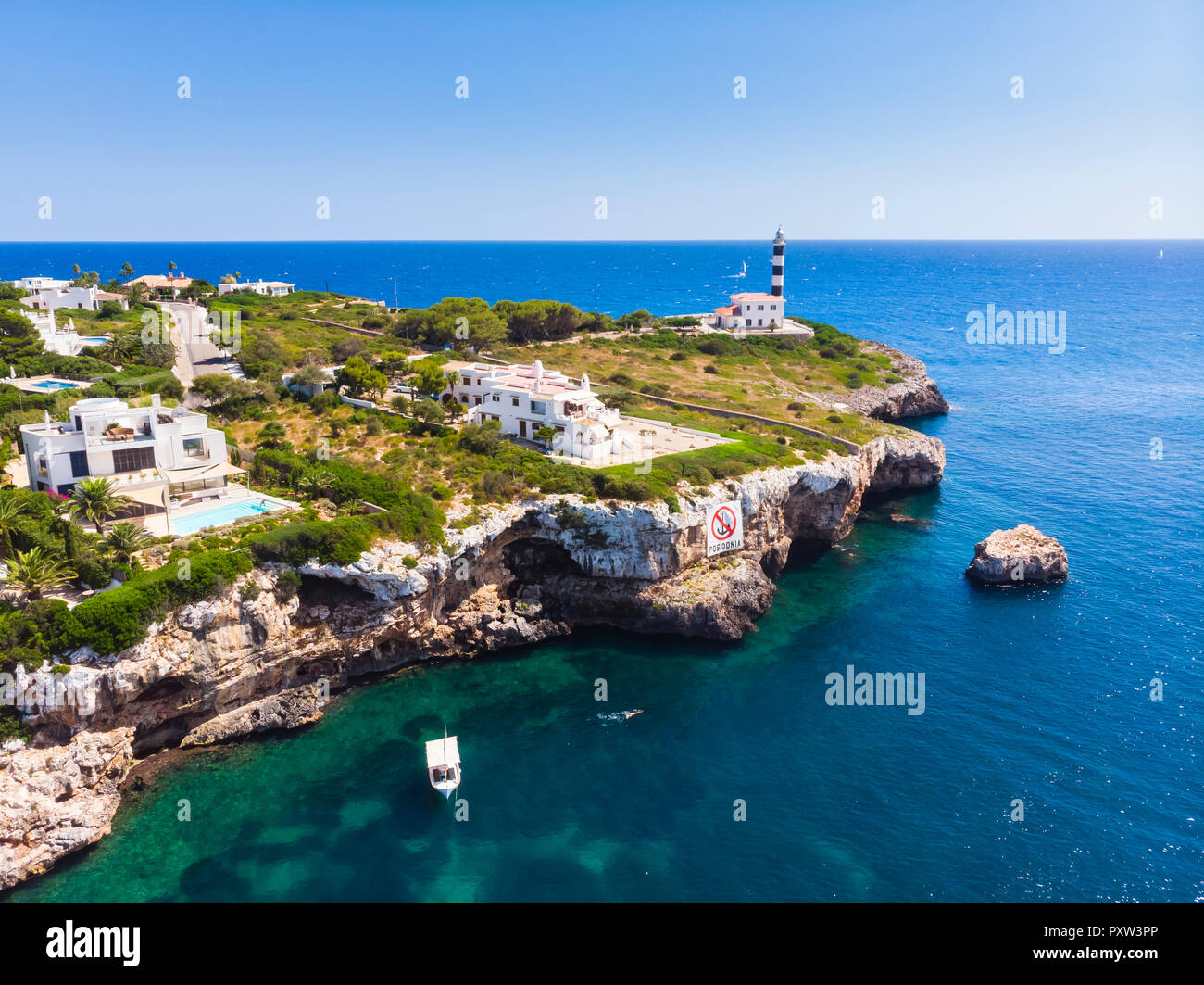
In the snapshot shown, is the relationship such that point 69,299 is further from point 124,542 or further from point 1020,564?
point 1020,564

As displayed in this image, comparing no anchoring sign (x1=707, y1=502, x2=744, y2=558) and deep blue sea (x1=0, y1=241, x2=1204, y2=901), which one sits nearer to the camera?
deep blue sea (x1=0, y1=241, x2=1204, y2=901)

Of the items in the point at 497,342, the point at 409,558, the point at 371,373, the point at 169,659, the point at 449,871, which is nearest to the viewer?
the point at 449,871

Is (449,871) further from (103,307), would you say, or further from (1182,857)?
(103,307)

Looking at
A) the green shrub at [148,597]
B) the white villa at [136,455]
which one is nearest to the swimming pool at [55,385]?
the white villa at [136,455]

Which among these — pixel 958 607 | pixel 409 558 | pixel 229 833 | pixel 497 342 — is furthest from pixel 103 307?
pixel 958 607

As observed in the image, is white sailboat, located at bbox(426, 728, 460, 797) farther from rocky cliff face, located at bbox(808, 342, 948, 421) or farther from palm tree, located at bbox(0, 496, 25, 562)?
rocky cliff face, located at bbox(808, 342, 948, 421)

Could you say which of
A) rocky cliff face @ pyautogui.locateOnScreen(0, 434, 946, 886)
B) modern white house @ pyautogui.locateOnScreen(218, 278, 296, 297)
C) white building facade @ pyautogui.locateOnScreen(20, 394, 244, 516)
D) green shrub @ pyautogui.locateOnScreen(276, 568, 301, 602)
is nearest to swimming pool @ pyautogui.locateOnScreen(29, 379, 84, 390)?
white building facade @ pyautogui.locateOnScreen(20, 394, 244, 516)
